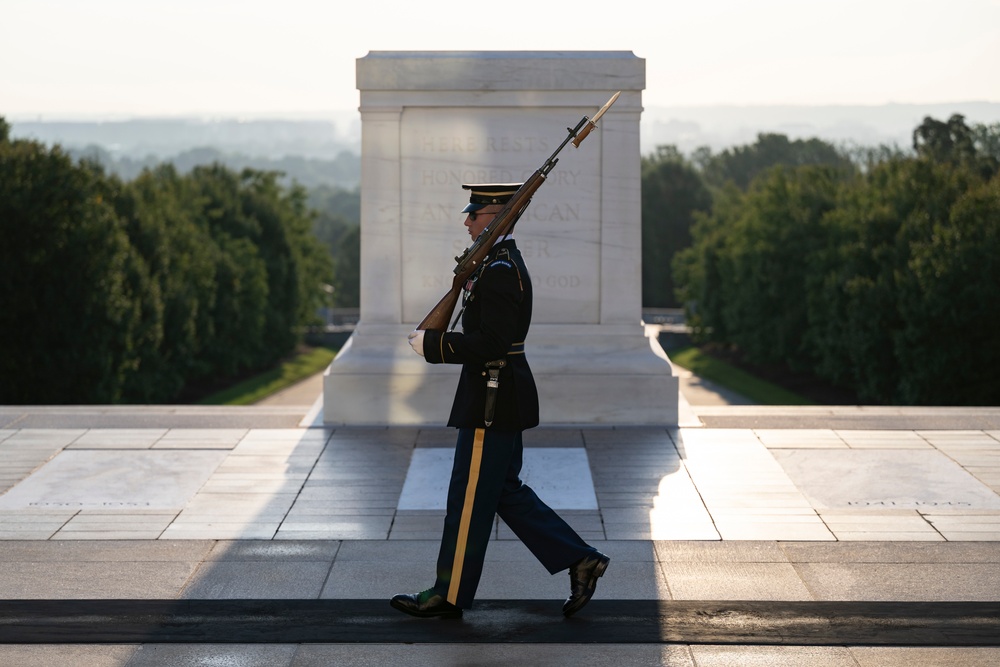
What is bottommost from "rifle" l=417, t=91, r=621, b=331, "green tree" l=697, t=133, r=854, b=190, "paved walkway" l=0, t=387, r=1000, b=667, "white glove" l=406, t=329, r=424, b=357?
"paved walkway" l=0, t=387, r=1000, b=667

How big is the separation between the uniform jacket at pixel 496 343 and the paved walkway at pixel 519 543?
85 centimetres

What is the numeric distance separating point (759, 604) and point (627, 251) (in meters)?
4.33

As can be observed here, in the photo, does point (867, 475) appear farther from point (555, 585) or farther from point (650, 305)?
point (650, 305)

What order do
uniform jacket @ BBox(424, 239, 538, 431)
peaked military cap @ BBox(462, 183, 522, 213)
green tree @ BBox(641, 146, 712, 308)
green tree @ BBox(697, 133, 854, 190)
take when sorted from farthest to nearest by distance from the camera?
green tree @ BBox(697, 133, 854, 190) < green tree @ BBox(641, 146, 712, 308) < peaked military cap @ BBox(462, 183, 522, 213) < uniform jacket @ BBox(424, 239, 538, 431)

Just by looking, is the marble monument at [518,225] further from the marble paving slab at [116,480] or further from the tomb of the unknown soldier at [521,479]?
the marble paving slab at [116,480]

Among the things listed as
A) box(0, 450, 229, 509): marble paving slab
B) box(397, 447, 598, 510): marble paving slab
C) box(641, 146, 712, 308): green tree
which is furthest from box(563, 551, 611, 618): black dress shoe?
box(641, 146, 712, 308): green tree

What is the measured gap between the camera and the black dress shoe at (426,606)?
538 cm

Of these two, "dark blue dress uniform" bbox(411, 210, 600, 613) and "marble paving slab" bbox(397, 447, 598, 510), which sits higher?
"dark blue dress uniform" bbox(411, 210, 600, 613)

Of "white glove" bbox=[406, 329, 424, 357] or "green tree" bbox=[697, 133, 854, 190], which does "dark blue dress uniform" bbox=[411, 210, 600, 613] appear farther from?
"green tree" bbox=[697, 133, 854, 190]

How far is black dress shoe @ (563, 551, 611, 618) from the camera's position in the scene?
5406mm

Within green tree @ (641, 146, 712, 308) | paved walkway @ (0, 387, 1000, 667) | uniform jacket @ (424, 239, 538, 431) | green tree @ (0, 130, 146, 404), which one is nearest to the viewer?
paved walkway @ (0, 387, 1000, 667)

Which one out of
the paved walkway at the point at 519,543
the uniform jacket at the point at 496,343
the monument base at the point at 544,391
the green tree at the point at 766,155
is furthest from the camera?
the green tree at the point at 766,155

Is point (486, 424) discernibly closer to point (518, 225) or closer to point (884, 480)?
point (884, 480)

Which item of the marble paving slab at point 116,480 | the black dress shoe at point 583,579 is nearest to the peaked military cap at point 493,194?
the black dress shoe at point 583,579
